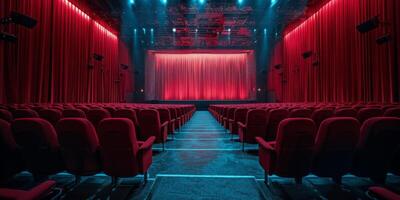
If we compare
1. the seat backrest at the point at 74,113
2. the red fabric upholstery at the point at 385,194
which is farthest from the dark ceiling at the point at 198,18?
the red fabric upholstery at the point at 385,194

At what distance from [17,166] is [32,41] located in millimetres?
9069

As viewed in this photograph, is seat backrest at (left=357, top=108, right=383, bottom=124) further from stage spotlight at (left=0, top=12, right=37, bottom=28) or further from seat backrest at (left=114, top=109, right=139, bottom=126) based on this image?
stage spotlight at (left=0, top=12, right=37, bottom=28)

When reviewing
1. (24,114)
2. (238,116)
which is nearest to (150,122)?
(24,114)

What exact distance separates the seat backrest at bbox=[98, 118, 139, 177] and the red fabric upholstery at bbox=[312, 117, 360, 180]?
1912 millimetres

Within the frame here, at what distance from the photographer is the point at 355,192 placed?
2.68 m

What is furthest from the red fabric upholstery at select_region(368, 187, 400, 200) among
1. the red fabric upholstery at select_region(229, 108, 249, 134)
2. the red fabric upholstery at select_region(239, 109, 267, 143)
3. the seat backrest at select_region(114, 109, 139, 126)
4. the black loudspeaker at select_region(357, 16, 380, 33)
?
the black loudspeaker at select_region(357, 16, 380, 33)

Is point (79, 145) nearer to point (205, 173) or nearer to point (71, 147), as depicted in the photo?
point (71, 147)

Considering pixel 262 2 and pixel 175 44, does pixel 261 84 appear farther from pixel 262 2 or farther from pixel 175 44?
pixel 262 2

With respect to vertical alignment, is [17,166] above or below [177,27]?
below

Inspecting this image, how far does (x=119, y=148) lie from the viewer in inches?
101

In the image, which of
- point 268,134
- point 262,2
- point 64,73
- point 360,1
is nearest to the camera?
point 268,134

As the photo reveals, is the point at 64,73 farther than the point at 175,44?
No

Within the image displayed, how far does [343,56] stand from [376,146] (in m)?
10.8

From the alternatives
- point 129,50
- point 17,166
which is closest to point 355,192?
point 17,166
